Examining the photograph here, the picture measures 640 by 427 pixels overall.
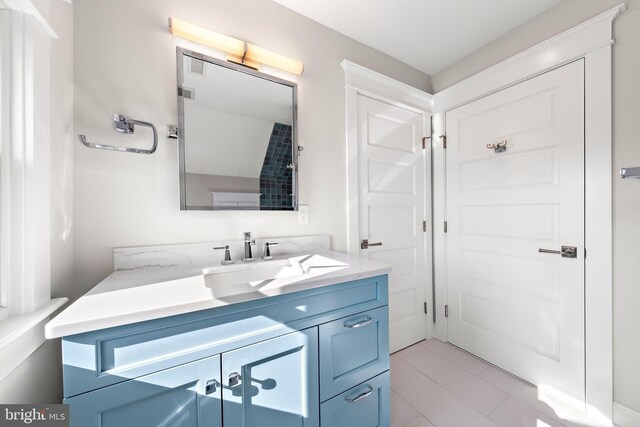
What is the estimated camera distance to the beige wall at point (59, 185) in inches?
Answer: 31.5

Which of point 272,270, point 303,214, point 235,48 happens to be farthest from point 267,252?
point 235,48

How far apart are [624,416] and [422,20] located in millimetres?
2536

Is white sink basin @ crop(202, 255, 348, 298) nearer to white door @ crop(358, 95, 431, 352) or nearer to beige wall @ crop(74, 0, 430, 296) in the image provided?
beige wall @ crop(74, 0, 430, 296)

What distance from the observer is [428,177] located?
2.13m

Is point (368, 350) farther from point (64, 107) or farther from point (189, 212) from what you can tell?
point (64, 107)

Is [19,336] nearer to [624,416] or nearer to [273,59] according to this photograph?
[273,59]

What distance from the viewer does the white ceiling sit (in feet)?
4.79


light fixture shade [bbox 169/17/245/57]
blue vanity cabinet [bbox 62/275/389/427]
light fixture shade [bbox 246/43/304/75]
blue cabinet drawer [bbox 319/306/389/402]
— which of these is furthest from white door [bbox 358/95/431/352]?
light fixture shade [bbox 169/17/245/57]

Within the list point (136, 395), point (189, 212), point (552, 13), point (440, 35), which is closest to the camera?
point (136, 395)

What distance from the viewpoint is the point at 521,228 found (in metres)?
1.61

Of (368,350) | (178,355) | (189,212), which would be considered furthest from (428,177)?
(178,355)

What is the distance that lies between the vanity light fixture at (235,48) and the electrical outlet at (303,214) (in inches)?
33.1

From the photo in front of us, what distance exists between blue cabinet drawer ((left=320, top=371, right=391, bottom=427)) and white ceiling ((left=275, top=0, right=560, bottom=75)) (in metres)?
2.11

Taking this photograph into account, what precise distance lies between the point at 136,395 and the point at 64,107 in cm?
109
